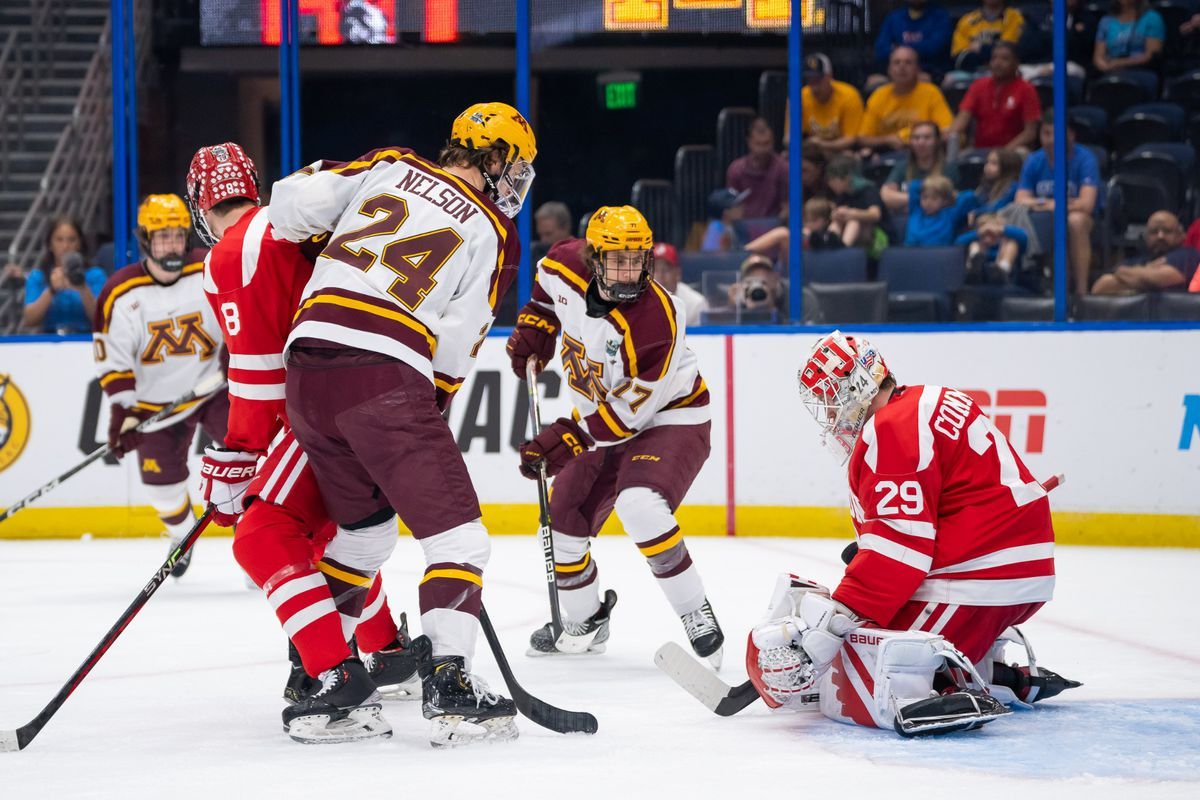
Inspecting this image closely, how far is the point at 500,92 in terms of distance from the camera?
7.29 m

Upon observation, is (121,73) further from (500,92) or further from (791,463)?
(791,463)

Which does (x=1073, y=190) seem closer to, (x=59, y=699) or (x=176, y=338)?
(x=176, y=338)

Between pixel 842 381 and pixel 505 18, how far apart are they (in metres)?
4.39

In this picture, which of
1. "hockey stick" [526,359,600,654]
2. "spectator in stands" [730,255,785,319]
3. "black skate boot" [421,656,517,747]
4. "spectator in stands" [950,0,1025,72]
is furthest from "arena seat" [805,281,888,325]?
"black skate boot" [421,656,517,747]

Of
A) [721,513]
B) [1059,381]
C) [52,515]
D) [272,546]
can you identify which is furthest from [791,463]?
[272,546]

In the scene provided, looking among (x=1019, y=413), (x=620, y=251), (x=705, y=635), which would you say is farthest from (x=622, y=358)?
(x=1019, y=413)

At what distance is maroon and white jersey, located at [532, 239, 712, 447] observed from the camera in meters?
3.79

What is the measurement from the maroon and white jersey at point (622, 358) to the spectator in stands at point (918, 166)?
9.44 ft

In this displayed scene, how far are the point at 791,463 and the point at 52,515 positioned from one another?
324 centimetres

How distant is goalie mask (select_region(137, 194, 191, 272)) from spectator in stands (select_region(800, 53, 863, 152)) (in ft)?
9.11

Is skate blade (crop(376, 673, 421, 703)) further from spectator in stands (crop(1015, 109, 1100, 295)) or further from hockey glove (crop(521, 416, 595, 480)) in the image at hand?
spectator in stands (crop(1015, 109, 1100, 295))

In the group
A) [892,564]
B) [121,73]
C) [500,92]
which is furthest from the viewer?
[500,92]

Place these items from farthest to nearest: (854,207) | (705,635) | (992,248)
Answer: (854,207)
(992,248)
(705,635)

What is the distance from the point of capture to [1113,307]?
19.8 feet
